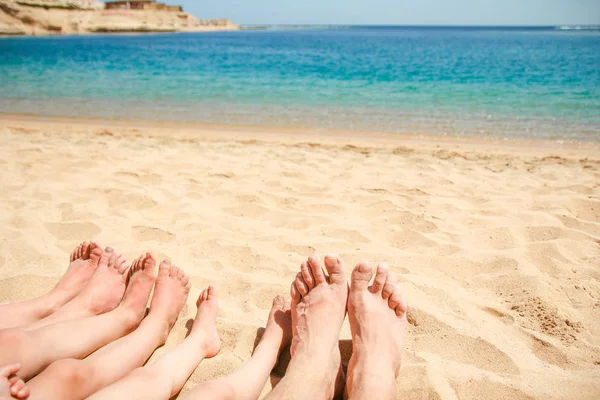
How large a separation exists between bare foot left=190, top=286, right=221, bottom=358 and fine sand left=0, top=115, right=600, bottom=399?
5cm

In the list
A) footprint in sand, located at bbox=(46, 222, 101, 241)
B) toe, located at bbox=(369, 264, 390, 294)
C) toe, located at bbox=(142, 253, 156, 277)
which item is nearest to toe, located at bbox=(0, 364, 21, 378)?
toe, located at bbox=(142, 253, 156, 277)

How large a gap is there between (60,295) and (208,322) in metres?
0.73

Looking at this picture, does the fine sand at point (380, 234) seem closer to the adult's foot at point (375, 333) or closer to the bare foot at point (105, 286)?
the adult's foot at point (375, 333)

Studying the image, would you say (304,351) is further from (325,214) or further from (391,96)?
(391,96)

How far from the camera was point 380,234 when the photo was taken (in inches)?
101

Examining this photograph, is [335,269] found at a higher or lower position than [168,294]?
higher

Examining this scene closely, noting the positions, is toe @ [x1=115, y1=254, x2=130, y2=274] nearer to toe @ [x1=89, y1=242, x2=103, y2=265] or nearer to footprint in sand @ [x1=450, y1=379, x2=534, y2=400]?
toe @ [x1=89, y1=242, x2=103, y2=265]

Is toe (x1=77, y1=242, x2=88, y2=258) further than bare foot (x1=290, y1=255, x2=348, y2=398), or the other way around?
toe (x1=77, y1=242, x2=88, y2=258)

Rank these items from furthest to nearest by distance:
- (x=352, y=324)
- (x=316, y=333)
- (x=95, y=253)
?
Answer: (x=95, y=253), (x=352, y=324), (x=316, y=333)

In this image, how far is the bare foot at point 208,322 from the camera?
5.43 feet

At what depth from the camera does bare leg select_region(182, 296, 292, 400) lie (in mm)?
1297

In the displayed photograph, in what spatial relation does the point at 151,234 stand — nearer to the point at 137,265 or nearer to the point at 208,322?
the point at 137,265

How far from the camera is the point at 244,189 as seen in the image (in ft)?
11.0

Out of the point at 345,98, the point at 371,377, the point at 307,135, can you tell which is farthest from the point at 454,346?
the point at 345,98
